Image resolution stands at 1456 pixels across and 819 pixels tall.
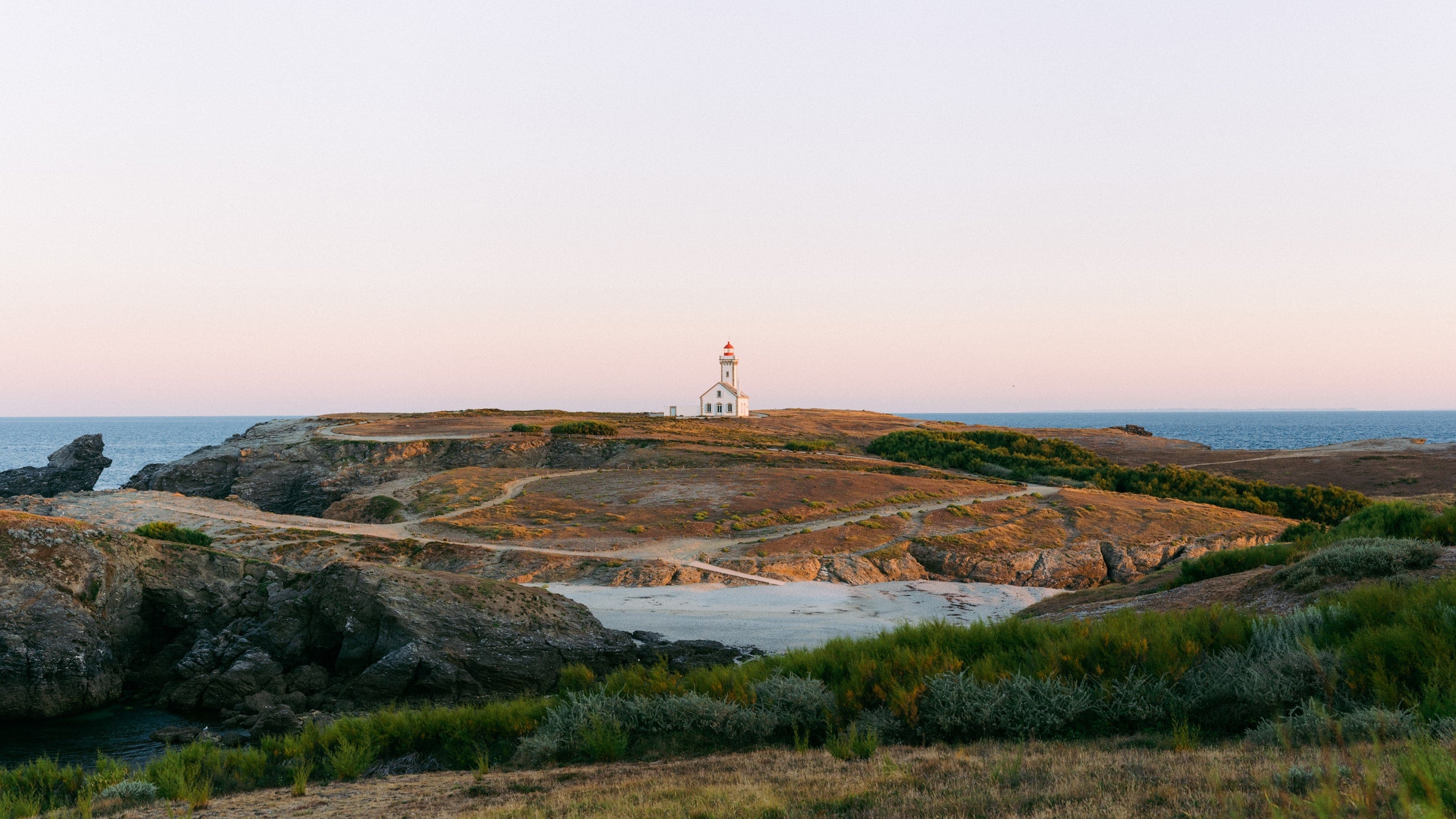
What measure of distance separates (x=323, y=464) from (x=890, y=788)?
55.9 metres

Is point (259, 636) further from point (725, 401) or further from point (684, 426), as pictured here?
point (725, 401)

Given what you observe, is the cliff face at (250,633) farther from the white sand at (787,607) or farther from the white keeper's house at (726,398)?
the white keeper's house at (726,398)

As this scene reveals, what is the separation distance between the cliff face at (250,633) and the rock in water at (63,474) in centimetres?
5414

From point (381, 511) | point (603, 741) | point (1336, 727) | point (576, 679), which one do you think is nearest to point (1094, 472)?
point (381, 511)

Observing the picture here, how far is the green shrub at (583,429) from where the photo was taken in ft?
212

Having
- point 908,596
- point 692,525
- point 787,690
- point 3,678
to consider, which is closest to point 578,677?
point 787,690

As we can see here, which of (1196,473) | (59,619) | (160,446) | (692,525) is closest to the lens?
(59,619)

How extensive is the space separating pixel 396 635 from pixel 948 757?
13222 millimetres

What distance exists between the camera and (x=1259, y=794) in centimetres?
575

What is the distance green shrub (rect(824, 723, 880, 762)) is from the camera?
8531 millimetres

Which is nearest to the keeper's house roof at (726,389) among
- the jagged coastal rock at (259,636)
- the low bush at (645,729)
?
the jagged coastal rock at (259,636)

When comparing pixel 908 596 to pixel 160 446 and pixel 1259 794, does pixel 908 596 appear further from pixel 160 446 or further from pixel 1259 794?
pixel 160 446

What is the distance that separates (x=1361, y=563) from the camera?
43.0ft

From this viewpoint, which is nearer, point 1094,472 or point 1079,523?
point 1079,523
